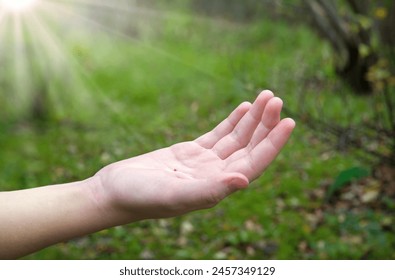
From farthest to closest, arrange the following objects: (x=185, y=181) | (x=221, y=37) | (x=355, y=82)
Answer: (x=221, y=37) < (x=355, y=82) < (x=185, y=181)

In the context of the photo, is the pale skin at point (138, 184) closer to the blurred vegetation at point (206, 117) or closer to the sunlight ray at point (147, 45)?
the blurred vegetation at point (206, 117)

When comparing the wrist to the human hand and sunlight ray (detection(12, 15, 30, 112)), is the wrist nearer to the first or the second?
the human hand

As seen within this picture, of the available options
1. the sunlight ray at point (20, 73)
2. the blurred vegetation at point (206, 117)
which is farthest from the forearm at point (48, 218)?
the sunlight ray at point (20, 73)

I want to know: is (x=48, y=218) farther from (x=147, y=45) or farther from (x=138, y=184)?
(x=147, y=45)

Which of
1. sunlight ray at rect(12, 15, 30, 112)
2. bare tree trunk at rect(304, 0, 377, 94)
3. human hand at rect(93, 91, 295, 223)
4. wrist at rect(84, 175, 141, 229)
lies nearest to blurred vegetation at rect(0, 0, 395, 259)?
sunlight ray at rect(12, 15, 30, 112)

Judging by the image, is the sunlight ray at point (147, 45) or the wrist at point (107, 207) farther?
the sunlight ray at point (147, 45)
